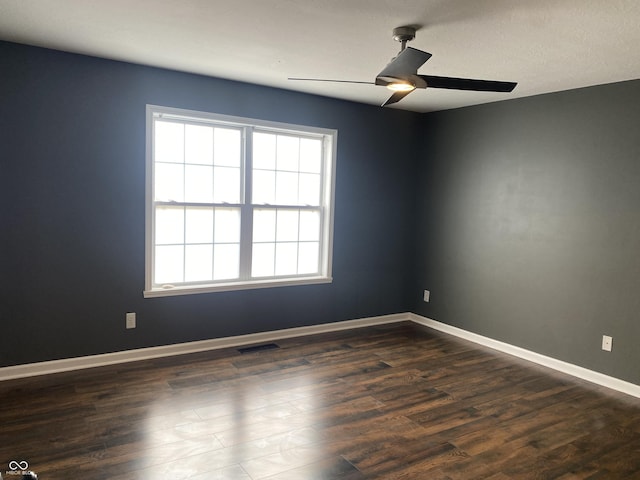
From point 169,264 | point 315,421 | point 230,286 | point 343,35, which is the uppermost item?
point 343,35

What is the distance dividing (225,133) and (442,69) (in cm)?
203

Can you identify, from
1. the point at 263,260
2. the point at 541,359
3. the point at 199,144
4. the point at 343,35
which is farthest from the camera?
the point at 263,260

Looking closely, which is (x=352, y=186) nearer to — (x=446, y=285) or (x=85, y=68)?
(x=446, y=285)

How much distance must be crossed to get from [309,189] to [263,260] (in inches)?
36.5

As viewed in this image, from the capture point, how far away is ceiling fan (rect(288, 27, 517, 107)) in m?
2.52

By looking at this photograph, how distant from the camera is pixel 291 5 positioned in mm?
2453

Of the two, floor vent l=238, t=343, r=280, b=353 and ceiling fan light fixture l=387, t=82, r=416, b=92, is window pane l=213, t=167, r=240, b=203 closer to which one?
floor vent l=238, t=343, r=280, b=353

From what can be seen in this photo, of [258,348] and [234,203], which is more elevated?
[234,203]

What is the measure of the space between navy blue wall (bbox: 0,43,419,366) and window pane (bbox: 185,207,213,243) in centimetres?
44

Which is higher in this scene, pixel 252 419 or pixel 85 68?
pixel 85 68

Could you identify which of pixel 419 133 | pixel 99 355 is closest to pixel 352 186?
pixel 419 133

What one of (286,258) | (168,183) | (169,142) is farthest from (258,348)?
(169,142)

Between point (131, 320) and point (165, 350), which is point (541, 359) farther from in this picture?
point (131, 320)

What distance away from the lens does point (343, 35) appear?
287cm
